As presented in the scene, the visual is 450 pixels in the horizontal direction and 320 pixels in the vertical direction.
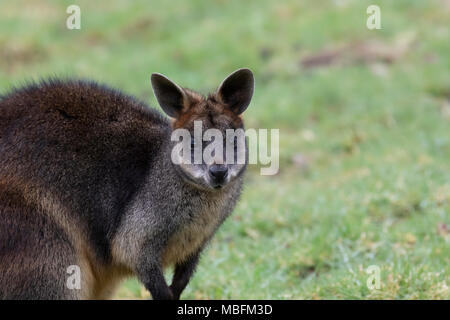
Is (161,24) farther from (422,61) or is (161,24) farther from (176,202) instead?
(176,202)

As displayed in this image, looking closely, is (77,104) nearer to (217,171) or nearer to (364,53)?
(217,171)

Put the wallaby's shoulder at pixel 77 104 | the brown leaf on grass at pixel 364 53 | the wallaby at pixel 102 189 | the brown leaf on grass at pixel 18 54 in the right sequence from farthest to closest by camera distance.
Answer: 1. the brown leaf on grass at pixel 18 54
2. the brown leaf on grass at pixel 364 53
3. the wallaby's shoulder at pixel 77 104
4. the wallaby at pixel 102 189

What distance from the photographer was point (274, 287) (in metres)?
5.64

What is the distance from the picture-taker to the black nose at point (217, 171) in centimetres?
435

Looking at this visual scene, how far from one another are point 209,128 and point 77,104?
0.90 metres

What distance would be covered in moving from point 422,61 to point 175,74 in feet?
13.3

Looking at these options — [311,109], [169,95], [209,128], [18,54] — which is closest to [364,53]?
[311,109]

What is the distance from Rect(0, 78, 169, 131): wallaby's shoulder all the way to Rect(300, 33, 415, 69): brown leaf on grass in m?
7.48

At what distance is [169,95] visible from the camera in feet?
15.5

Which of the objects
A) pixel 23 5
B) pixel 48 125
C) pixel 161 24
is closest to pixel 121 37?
pixel 161 24

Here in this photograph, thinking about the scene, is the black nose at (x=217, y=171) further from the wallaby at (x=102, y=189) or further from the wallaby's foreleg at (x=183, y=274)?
the wallaby's foreleg at (x=183, y=274)

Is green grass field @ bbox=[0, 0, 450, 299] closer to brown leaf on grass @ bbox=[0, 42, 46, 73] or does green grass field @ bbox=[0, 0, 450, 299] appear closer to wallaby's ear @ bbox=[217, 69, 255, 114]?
brown leaf on grass @ bbox=[0, 42, 46, 73]

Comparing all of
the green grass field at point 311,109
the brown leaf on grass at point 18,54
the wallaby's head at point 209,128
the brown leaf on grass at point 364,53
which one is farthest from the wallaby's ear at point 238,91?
the brown leaf on grass at point 18,54

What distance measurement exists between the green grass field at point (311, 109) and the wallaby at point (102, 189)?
1047 millimetres
